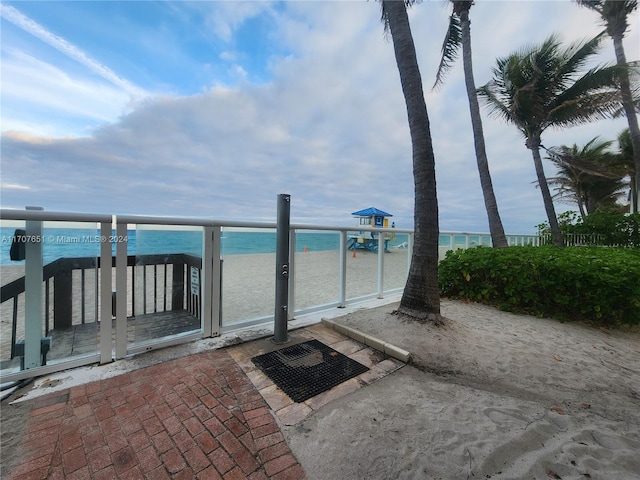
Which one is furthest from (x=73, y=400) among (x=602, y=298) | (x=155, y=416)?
(x=602, y=298)

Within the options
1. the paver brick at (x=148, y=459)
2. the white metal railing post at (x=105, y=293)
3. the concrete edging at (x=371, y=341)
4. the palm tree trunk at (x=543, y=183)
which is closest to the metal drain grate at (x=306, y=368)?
the concrete edging at (x=371, y=341)

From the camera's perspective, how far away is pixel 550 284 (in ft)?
13.3

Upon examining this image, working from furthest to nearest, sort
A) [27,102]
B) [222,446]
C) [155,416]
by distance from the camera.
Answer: [27,102] → [155,416] → [222,446]

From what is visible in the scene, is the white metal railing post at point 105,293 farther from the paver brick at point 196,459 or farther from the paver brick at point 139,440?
the paver brick at point 196,459

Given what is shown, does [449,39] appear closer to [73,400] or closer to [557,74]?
[557,74]

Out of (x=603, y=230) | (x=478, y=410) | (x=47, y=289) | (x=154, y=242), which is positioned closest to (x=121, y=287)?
(x=154, y=242)

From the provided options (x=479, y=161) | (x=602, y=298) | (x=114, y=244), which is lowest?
(x=602, y=298)

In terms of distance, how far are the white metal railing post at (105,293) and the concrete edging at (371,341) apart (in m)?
2.35

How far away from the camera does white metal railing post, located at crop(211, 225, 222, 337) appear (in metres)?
2.93

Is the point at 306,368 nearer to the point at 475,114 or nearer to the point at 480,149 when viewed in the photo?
the point at 480,149

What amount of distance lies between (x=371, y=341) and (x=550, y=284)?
322 centimetres

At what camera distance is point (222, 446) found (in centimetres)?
152

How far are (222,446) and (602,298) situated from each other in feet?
16.6

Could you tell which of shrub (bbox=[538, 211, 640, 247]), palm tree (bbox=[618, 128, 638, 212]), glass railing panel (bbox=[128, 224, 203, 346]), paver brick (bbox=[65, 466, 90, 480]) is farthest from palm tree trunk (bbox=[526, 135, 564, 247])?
paver brick (bbox=[65, 466, 90, 480])
